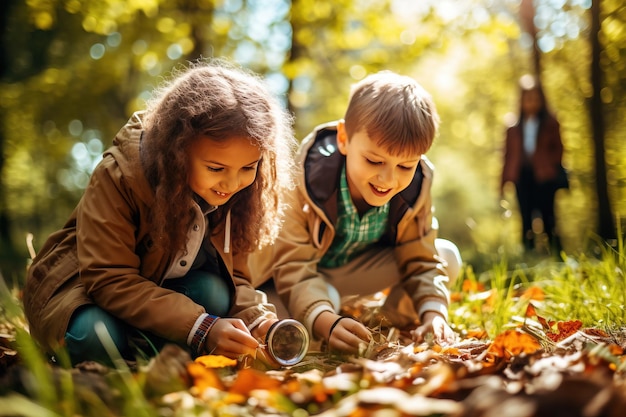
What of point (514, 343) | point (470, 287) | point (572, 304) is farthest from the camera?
point (470, 287)

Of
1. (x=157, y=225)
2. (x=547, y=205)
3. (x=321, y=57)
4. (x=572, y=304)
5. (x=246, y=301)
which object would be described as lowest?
(x=547, y=205)

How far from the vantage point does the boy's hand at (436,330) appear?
7.60 ft

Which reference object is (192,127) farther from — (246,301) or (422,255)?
(422,255)

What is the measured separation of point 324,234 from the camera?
2.75 metres

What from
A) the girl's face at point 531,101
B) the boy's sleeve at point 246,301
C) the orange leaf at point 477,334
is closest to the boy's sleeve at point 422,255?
the orange leaf at point 477,334

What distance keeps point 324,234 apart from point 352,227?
0.50 feet

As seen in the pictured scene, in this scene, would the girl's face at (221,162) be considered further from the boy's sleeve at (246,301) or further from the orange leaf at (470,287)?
the orange leaf at (470,287)

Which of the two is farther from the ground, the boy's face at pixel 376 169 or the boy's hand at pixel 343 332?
the boy's face at pixel 376 169

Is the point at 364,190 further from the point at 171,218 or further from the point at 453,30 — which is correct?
the point at 453,30

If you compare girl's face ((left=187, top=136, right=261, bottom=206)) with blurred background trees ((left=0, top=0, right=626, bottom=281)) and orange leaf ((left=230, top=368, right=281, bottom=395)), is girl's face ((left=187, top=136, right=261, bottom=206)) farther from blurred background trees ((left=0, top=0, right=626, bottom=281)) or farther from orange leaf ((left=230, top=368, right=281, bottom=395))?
blurred background trees ((left=0, top=0, right=626, bottom=281))

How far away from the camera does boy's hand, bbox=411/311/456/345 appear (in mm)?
2316

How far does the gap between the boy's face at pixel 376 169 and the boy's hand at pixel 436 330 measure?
0.55 m

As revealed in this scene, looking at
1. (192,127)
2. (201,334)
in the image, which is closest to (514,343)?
(201,334)

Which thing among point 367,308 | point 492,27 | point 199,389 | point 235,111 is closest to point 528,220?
point 492,27
